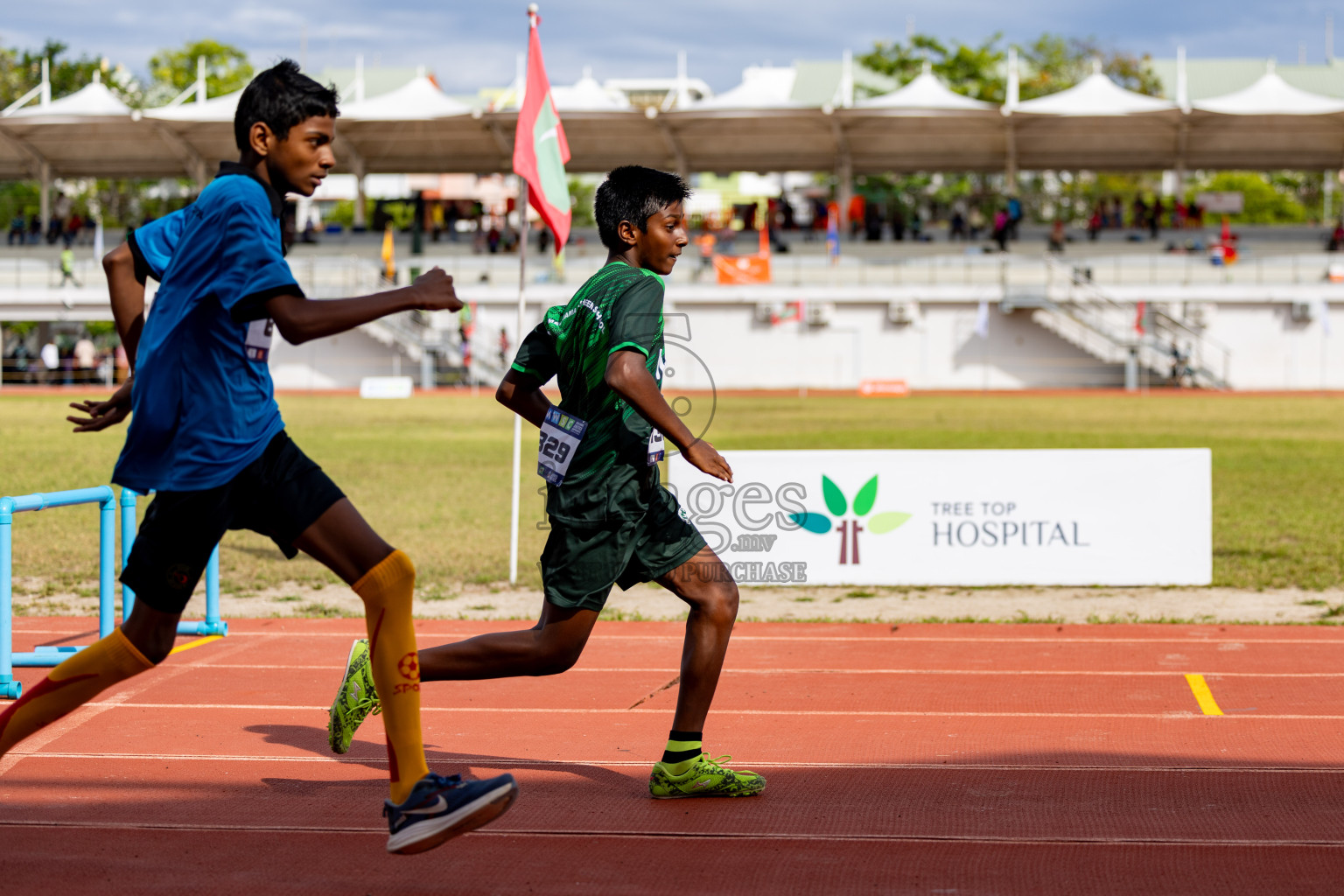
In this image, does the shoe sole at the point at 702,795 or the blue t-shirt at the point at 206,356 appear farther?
the shoe sole at the point at 702,795

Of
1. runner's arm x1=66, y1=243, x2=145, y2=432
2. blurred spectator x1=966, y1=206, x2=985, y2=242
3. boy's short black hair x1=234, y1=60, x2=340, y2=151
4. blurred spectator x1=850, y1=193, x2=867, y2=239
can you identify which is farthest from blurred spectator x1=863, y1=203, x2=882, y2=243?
boy's short black hair x1=234, y1=60, x2=340, y2=151

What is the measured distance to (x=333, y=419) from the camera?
3067cm

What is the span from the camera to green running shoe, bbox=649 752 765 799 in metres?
4.49

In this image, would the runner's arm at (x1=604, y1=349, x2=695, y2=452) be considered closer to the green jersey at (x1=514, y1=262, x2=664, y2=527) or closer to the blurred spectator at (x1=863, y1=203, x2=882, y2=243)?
the green jersey at (x1=514, y1=262, x2=664, y2=527)

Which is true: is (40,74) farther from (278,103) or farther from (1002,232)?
(278,103)

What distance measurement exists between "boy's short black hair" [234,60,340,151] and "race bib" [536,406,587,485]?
1194mm

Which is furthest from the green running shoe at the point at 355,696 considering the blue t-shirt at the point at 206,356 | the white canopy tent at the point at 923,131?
the white canopy tent at the point at 923,131

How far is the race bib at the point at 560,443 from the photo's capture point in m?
4.33

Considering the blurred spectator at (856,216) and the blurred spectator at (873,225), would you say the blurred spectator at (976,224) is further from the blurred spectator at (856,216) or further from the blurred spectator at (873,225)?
the blurred spectator at (856,216)

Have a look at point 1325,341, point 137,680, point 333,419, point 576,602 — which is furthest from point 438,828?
point 1325,341

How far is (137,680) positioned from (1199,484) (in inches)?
276

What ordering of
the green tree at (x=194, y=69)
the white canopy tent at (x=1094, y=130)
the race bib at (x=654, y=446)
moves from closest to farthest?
the race bib at (x=654, y=446)
the white canopy tent at (x=1094, y=130)
the green tree at (x=194, y=69)

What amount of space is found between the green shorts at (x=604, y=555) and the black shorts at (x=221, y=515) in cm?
91

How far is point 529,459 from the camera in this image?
862 inches
